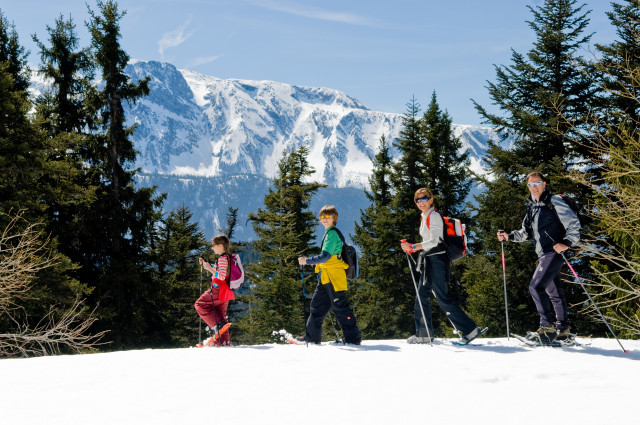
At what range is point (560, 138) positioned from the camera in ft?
65.5

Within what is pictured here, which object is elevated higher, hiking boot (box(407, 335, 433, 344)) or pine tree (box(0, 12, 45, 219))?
pine tree (box(0, 12, 45, 219))

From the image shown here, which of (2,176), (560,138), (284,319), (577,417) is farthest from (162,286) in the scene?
(577,417)

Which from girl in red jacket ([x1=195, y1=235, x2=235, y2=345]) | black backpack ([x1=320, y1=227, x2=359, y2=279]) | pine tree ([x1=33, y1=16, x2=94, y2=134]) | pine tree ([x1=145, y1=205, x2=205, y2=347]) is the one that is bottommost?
pine tree ([x1=145, y1=205, x2=205, y2=347])

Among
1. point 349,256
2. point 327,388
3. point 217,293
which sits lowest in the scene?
point 327,388

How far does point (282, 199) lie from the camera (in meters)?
28.9

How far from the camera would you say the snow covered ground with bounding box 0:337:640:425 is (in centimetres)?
423

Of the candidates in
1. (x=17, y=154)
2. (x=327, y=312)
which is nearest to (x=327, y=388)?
(x=327, y=312)

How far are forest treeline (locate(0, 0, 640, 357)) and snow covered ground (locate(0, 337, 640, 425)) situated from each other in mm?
6739

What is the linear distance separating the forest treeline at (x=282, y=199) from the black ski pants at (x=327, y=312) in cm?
501

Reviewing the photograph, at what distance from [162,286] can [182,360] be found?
1982 cm

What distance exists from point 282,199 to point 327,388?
24082 millimetres

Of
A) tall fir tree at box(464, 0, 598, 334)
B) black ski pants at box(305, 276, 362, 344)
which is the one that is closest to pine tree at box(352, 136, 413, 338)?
tall fir tree at box(464, 0, 598, 334)

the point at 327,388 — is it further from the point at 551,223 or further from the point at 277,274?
the point at 277,274

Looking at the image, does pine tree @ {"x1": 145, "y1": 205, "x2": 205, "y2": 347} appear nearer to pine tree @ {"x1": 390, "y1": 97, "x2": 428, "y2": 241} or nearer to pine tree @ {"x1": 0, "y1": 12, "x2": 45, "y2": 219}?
pine tree @ {"x1": 0, "y1": 12, "x2": 45, "y2": 219}
